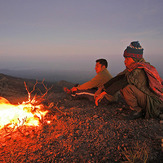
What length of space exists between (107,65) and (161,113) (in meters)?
1.94

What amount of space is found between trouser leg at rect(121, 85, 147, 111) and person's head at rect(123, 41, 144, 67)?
2.08 feet

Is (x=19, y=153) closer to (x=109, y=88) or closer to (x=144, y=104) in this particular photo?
(x=109, y=88)

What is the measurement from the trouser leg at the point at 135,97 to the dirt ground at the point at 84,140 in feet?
1.09

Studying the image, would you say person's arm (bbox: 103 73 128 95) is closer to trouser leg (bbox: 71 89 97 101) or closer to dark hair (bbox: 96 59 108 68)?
dark hair (bbox: 96 59 108 68)

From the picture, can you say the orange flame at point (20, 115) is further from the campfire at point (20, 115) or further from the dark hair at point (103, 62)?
the dark hair at point (103, 62)

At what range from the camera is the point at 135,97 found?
10.9 feet

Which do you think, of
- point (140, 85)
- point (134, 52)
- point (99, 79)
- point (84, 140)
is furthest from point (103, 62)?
point (84, 140)

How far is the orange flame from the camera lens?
309cm

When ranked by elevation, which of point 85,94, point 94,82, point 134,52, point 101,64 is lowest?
point 85,94

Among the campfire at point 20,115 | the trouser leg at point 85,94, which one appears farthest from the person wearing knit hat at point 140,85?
the campfire at point 20,115

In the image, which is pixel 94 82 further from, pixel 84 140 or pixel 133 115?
pixel 84 140

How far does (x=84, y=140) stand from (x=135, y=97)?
1576 millimetres

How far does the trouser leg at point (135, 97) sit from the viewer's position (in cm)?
324

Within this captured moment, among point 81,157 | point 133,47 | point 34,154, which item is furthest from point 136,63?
point 34,154
